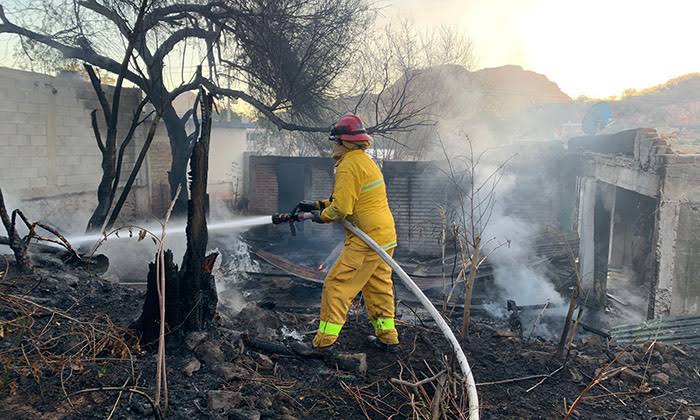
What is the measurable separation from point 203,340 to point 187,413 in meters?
0.81

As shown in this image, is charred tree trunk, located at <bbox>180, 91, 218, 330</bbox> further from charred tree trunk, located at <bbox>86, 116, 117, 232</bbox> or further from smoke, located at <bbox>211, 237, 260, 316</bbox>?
charred tree trunk, located at <bbox>86, 116, 117, 232</bbox>

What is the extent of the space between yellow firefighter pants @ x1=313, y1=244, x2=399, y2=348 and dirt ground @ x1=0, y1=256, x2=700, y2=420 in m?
0.23

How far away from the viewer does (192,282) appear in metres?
3.69

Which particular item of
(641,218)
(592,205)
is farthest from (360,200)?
(641,218)

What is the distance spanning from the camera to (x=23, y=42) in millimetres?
8836

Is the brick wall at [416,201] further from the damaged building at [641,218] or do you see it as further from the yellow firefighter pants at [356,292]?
the yellow firefighter pants at [356,292]

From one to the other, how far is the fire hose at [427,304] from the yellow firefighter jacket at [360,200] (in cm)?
10

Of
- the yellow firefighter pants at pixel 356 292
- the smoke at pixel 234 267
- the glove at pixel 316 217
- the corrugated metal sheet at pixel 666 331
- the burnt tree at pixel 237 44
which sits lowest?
the smoke at pixel 234 267

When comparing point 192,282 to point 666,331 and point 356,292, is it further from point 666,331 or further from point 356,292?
point 666,331

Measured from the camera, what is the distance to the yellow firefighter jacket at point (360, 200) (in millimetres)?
3943

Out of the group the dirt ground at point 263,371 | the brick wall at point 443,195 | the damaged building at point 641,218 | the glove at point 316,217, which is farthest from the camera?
the brick wall at point 443,195

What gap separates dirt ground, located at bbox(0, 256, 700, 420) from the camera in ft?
9.09

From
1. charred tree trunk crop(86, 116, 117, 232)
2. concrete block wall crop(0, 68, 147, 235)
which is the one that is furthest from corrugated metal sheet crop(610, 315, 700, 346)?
concrete block wall crop(0, 68, 147, 235)

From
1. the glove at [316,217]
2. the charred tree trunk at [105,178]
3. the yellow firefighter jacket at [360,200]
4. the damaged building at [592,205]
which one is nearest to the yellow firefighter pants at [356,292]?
the yellow firefighter jacket at [360,200]
